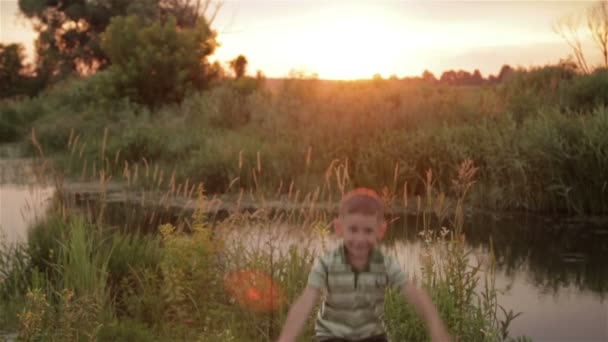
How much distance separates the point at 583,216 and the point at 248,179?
516cm

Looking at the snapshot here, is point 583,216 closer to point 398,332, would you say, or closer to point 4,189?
point 398,332

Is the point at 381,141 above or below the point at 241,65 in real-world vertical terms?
below

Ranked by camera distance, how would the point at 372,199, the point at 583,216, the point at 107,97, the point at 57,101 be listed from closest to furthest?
the point at 372,199
the point at 583,216
the point at 107,97
the point at 57,101

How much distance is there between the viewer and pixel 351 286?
332 cm

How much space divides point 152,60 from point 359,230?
2144cm

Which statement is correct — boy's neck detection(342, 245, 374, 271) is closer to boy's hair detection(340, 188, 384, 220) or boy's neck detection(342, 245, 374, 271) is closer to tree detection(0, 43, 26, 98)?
boy's hair detection(340, 188, 384, 220)

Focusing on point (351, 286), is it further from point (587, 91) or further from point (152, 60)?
point (152, 60)

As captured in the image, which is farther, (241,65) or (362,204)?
(241,65)

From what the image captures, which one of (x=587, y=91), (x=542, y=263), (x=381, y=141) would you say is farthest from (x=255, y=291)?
(x=587, y=91)

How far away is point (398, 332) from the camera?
18.8 feet

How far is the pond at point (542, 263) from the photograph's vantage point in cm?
701

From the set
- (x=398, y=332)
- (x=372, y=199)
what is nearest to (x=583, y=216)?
(x=398, y=332)

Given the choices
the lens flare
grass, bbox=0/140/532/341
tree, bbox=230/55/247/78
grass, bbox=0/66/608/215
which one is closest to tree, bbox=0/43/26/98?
tree, bbox=230/55/247/78

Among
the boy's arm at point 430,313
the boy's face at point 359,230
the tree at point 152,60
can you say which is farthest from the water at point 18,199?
the tree at point 152,60
